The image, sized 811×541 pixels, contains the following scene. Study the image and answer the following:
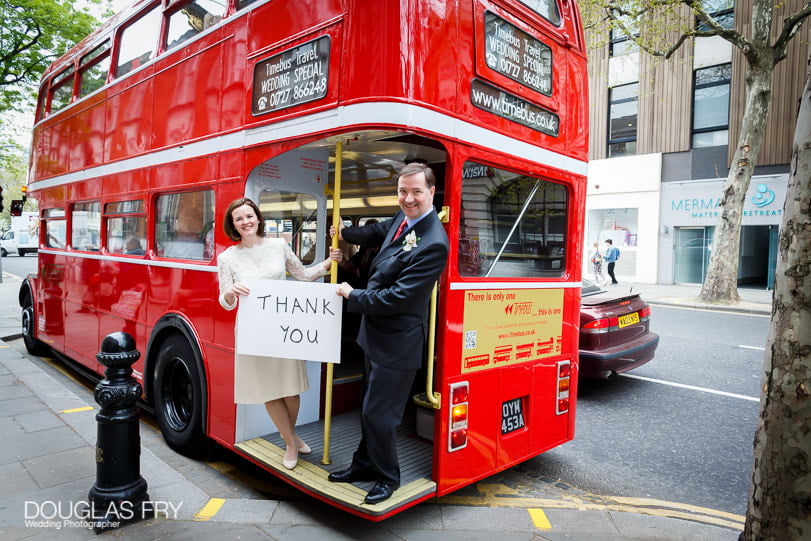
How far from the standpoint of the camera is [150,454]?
4.15m

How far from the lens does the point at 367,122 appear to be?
2.84m

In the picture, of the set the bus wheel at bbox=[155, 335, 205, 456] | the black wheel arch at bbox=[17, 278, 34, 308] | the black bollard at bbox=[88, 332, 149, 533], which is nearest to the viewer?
the black bollard at bbox=[88, 332, 149, 533]

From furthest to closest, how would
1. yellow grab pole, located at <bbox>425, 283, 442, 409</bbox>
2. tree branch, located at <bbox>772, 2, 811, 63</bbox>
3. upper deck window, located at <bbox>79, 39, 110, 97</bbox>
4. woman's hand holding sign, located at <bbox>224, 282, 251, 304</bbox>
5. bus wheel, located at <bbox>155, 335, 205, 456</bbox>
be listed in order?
tree branch, located at <bbox>772, 2, 811, 63</bbox> < upper deck window, located at <bbox>79, 39, 110, 97</bbox> < bus wheel, located at <bbox>155, 335, 205, 456</bbox> < woman's hand holding sign, located at <bbox>224, 282, 251, 304</bbox> < yellow grab pole, located at <bbox>425, 283, 442, 409</bbox>

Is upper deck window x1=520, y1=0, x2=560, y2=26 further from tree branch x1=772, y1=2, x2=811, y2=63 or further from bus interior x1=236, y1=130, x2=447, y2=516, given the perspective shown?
tree branch x1=772, y1=2, x2=811, y2=63

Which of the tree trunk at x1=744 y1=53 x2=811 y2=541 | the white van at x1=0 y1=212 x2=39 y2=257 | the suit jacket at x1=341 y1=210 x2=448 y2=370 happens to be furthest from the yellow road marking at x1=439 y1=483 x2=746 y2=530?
the white van at x1=0 y1=212 x2=39 y2=257

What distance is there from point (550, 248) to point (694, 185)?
1781cm

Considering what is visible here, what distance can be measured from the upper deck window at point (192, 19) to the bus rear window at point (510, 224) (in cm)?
247

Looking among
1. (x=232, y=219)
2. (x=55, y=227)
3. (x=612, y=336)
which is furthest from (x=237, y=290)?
(x=55, y=227)

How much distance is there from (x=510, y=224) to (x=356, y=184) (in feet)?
6.98

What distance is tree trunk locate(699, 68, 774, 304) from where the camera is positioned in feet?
42.9

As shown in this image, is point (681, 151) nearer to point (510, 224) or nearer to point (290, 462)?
point (510, 224)

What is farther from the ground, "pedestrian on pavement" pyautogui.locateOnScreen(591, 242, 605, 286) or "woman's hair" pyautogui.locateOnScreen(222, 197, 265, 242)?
"woman's hair" pyautogui.locateOnScreen(222, 197, 265, 242)

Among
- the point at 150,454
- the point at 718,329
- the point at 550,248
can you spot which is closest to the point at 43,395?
the point at 150,454

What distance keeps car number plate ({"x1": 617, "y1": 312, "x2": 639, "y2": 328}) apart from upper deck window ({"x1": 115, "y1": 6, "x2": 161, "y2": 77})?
5632 mm
